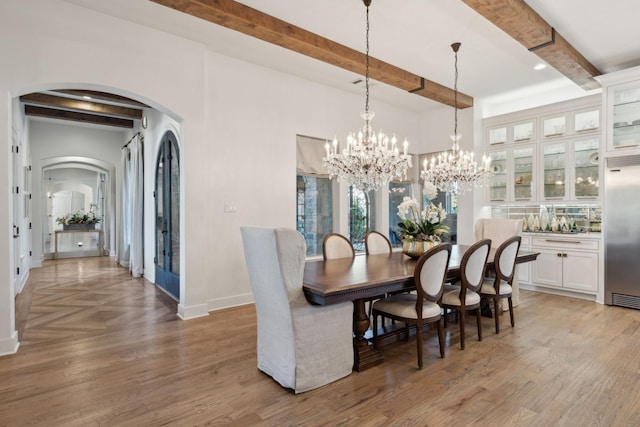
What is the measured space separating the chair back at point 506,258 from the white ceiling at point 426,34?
2.24 metres

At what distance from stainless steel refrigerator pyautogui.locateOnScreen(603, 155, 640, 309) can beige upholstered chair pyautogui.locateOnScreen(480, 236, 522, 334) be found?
1.91 m

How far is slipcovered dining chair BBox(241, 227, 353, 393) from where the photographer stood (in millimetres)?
2299

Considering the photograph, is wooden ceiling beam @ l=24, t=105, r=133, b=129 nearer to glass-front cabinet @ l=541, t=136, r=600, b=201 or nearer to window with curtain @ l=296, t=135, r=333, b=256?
window with curtain @ l=296, t=135, r=333, b=256

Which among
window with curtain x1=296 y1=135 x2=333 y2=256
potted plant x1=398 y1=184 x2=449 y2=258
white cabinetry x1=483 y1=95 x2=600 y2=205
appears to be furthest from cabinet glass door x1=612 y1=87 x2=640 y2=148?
window with curtain x1=296 y1=135 x2=333 y2=256

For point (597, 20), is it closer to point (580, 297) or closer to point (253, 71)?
point (580, 297)

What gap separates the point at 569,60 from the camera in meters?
4.05

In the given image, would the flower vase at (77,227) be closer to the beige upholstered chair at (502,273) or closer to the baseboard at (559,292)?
the beige upholstered chair at (502,273)

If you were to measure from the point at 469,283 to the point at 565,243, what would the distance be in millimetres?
2836

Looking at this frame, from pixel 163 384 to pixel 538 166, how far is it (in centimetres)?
572

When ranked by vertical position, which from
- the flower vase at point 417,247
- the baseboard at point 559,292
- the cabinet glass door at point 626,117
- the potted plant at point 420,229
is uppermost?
the cabinet glass door at point 626,117

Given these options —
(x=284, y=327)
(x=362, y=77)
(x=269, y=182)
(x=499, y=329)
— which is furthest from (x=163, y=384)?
(x=362, y=77)

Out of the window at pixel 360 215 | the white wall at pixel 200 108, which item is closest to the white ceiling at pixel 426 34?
the white wall at pixel 200 108

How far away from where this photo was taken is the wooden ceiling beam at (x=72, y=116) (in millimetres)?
6551

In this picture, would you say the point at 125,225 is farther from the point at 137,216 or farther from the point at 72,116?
the point at 72,116
